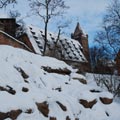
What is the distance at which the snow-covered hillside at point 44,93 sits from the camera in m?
10.0

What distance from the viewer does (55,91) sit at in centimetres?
1245

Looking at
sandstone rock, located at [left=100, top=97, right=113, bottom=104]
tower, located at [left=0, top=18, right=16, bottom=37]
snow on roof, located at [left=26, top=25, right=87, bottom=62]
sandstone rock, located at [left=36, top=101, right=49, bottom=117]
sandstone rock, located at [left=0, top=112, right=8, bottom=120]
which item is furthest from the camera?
snow on roof, located at [left=26, top=25, right=87, bottom=62]

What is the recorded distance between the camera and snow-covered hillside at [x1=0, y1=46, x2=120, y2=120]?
1000cm

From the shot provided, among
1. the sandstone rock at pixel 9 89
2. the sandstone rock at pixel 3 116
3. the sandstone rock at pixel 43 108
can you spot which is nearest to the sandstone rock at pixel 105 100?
the sandstone rock at pixel 43 108

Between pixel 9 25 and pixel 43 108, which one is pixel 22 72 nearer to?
pixel 43 108

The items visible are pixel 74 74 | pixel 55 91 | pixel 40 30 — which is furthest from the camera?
pixel 40 30

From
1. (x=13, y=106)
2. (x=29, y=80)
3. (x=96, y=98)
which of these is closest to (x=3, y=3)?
(x=29, y=80)

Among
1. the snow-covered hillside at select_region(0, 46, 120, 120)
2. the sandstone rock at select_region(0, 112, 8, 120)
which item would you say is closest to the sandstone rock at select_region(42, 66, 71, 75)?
the snow-covered hillside at select_region(0, 46, 120, 120)

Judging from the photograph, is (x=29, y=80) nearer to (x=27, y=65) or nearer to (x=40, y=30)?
(x=27, y=65)

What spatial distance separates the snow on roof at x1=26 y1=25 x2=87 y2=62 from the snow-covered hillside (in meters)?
33.8

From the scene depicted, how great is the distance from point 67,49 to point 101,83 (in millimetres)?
30583

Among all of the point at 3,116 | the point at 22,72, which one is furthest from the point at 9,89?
the point at 22,72

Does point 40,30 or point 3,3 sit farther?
point 40,30

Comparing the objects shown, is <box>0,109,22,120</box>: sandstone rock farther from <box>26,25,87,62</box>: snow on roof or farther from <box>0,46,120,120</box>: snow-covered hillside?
<box>26,25,87,62</box>: snow on roof
